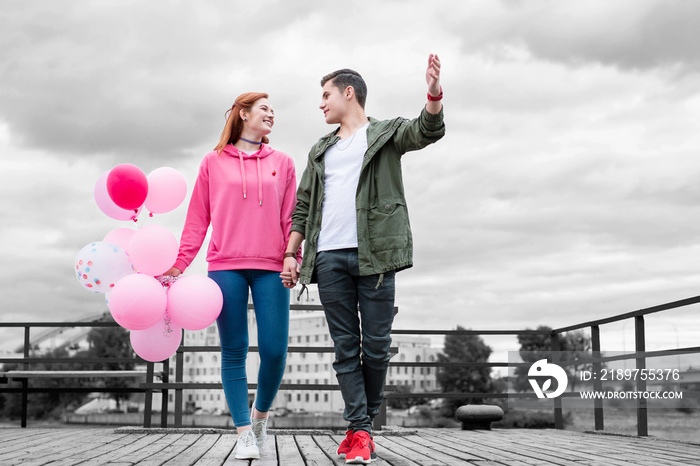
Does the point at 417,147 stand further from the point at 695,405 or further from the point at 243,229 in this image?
the point at 695,405

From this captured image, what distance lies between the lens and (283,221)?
10.6ft

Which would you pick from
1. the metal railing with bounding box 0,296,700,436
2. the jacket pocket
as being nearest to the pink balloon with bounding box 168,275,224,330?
the jacket pocket

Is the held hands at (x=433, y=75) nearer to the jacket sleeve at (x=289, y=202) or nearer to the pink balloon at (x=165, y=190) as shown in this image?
the jacket sleeve at (x=289, y=202)

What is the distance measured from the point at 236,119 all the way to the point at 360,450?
1575mm

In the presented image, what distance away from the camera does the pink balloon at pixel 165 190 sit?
11.0 ft

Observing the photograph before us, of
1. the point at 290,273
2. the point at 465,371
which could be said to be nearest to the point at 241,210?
the point at 290,273

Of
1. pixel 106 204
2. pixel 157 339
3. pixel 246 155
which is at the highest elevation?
pixel 246 155

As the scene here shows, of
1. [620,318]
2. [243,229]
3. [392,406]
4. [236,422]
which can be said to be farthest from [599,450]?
[392,406]

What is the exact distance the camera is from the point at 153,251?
10.0ft

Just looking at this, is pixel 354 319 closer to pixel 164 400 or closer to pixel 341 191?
pixel 341 191

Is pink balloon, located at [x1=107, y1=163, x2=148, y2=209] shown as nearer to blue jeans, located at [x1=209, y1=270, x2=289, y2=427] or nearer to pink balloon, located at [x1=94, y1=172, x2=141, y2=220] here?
pink balloon, located at [x1=94, y1=172, x2=141, y2=220]

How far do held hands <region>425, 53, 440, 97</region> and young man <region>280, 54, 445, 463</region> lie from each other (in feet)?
0.33

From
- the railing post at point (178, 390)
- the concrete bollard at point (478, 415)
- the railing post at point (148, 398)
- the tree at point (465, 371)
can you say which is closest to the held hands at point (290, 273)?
the railing post at point (178, 390)

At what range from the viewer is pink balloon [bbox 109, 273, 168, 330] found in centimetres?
291
